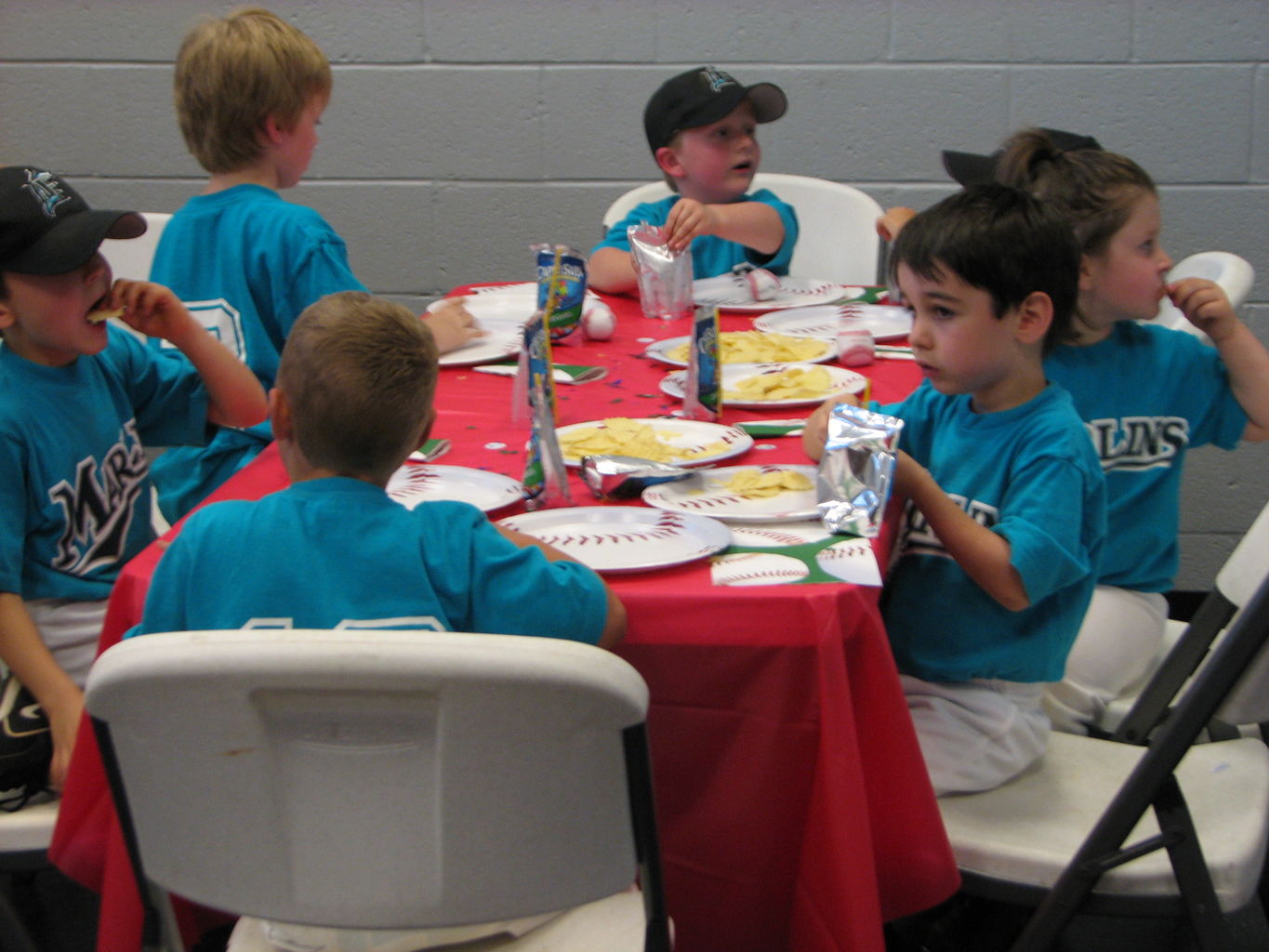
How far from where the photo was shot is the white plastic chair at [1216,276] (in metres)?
2.09

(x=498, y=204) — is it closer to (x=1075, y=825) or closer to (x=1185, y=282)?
(x=1185, y=282)

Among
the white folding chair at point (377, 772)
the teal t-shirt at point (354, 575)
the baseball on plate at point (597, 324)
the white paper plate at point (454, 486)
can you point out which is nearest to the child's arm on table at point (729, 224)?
the baseball on plate at point (597, 324)

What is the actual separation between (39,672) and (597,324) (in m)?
1.06

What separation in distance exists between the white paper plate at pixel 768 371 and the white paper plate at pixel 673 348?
2 cm

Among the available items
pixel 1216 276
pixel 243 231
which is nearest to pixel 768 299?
pixel 1216 276

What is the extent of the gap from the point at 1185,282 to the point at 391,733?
53.5 inches

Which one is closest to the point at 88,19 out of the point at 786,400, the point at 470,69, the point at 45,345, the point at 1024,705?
the point at 470,69

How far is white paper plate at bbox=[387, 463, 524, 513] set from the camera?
4.42 feet

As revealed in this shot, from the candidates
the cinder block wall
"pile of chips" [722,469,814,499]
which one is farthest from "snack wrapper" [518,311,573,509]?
the cinder block wall

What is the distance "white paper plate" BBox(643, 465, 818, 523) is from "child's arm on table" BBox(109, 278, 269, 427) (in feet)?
2.36

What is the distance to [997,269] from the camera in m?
1.44

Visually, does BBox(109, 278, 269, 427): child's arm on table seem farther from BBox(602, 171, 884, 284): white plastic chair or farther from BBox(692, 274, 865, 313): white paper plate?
BBox(602, 171, 884, 284): white plastic chair

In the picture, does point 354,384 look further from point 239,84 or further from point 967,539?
point 239,84

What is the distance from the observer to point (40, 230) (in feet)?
5.02
